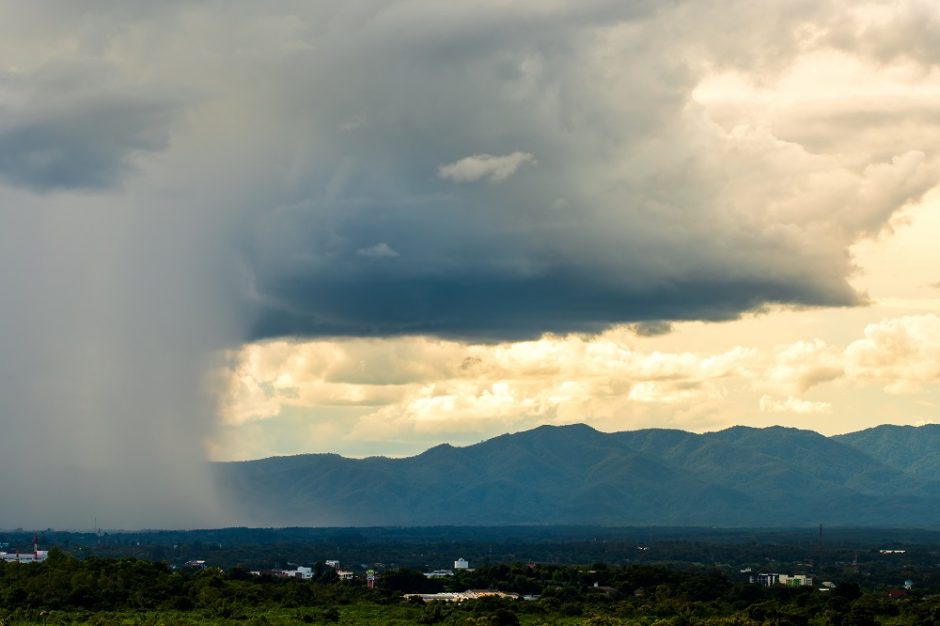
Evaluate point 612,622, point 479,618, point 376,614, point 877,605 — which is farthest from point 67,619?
point 877,605

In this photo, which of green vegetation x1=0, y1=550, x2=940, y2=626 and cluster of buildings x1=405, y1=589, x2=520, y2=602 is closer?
green vegetation x1=0, y1=550, x2=940, y2=626

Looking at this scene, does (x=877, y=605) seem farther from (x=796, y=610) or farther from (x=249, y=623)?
(x=249, y=623)

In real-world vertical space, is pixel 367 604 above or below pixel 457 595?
below

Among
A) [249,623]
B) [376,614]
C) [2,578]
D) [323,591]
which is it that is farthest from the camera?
[323,591]

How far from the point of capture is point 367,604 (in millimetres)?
164250

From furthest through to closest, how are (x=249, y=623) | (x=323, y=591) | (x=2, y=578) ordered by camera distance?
(x=323, y=591)
(x=2, y=578)
(x=249, y=623)

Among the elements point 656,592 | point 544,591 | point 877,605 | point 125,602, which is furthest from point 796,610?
point 125,602

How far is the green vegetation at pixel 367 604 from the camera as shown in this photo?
142 meters

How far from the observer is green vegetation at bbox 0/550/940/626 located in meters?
142

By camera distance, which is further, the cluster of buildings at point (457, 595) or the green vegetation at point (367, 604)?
the cluster of buildings at point (457, 595)

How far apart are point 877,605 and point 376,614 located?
5537 centimetres

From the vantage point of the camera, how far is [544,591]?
189 metres

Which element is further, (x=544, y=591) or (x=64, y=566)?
(x=544, y=591)

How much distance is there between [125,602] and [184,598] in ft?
21.4
